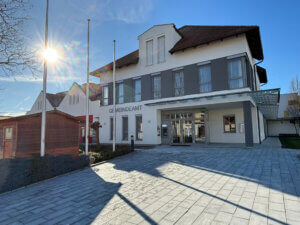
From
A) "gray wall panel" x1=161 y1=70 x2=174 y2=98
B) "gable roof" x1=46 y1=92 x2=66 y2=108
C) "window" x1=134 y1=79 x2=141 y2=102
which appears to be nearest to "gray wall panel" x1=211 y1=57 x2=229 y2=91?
"gray wall panel" x1=161 y1=70 x2=174 y2=98

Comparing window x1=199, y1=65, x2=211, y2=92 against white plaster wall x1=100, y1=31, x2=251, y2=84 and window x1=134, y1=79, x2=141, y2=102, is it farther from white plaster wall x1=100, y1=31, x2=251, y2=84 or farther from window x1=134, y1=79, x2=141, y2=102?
window x1=134, y1=79, x2=141, y2=102

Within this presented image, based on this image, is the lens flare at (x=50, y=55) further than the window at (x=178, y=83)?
No

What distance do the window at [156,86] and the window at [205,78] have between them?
3.85 metres

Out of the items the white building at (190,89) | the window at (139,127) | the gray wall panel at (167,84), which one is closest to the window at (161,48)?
the white building at (190,89)

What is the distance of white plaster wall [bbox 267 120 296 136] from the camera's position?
29.8 metres

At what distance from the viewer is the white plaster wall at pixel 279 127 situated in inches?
1174

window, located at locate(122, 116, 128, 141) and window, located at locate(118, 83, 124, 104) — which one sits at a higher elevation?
window, located at locate(118, 83, 124, 104)


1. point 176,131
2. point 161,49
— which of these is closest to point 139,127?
point 176,131

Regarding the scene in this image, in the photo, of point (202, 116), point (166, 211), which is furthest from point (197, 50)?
point (166, 211)

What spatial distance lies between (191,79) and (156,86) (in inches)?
137

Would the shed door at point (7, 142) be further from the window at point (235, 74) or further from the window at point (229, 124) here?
the window at point (229, 124)

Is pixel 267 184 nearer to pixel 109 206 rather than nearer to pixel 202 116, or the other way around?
pixel 109 206

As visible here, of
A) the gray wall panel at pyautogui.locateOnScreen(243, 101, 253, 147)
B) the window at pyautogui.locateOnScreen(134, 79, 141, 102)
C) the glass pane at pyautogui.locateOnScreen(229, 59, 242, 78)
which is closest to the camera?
the gray wall panel at pyautogui.locateOnScreen(243, 101, 253, 147)

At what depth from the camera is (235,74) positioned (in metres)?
12.8
